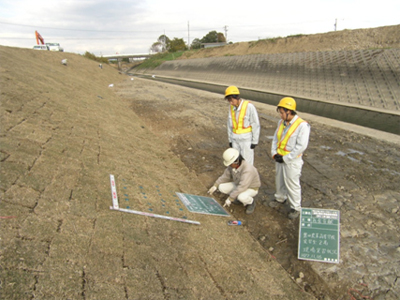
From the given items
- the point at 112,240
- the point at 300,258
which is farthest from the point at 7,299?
the point at 300,258

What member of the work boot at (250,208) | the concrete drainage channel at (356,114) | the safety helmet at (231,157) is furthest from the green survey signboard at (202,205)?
the concrete drainage channel at (356,114)

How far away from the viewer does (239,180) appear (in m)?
4.83

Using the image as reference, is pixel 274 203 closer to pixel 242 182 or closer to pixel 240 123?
pixel 242 182

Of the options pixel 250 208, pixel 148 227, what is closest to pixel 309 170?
pixel 250 208

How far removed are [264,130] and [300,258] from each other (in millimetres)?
7198

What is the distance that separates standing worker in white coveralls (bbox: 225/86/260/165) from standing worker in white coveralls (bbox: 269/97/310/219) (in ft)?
2.18

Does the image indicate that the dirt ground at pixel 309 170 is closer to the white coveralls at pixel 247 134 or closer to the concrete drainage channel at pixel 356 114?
the white coveralls at pixel 247 134

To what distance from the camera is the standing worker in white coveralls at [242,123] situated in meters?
5.13

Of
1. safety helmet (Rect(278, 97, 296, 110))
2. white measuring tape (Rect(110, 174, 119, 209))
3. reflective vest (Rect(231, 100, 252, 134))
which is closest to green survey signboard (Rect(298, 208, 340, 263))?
safety helmet (Rect(278, 97, 296, 110))

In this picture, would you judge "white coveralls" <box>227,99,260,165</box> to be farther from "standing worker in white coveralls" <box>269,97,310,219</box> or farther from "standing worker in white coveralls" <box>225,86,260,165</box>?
"standing worker in white coveralls" <box>269,97,310,219</box>

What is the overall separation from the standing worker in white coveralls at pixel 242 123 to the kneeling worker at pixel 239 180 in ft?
2.35

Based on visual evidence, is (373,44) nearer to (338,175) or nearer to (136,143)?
(338,175)

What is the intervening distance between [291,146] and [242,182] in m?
1.03

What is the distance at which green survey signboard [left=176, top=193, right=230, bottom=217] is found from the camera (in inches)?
182
